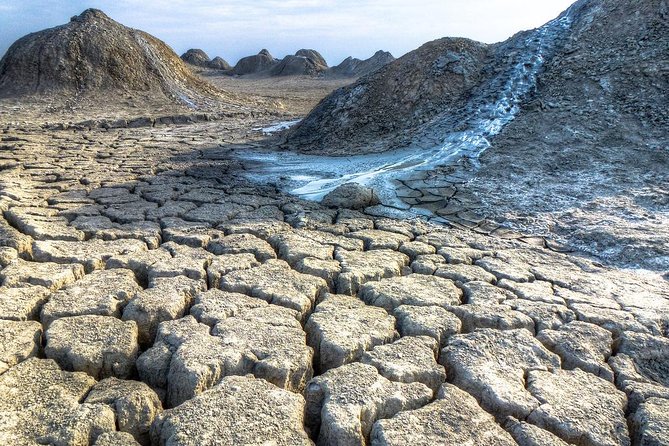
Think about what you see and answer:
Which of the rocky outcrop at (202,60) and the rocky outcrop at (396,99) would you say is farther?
the rocky outcrop at (202,60)

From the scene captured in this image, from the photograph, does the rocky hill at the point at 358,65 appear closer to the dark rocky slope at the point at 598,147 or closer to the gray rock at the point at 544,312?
the dark rocky slope at the point at 598,147

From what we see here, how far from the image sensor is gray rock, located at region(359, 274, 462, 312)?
2779 mm

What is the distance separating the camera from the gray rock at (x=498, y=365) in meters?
2.07

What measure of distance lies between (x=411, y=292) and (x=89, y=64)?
37.1 ft

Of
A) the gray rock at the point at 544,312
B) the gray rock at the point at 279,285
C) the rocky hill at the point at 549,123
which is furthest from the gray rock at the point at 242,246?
the rocky hill at the point at 549,123

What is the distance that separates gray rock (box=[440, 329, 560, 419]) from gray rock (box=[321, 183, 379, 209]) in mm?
2046

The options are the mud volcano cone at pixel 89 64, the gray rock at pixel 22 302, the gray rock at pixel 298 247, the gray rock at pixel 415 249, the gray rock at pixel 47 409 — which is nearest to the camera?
the gray rock at pixel 47 409

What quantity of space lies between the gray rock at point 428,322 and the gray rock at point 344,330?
0.06m

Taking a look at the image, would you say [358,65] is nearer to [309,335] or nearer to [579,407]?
[309,335]

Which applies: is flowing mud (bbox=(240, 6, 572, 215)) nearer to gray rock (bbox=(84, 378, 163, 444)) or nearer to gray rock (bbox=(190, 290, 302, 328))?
gray rock (bbox=(190, 290, 302, 328))

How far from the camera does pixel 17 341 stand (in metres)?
2.26

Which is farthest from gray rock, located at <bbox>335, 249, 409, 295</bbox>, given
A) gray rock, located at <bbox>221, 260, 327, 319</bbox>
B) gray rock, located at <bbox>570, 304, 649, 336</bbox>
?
gray rock, located at <bbox>570, 304, 649, 336</bbox>

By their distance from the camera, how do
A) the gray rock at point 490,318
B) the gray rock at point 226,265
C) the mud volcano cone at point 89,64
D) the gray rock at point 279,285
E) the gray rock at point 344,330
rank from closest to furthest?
1. the gray rock at point 344,330
2. the gray rock at point 490,318
3. the gray rock at point 279,285
4. the gray rock at point 226,265
5. the mud volcano cone at point 89,64

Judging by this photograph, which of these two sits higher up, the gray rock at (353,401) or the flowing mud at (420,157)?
the flowing mud at (420,157)
